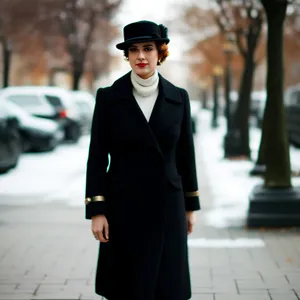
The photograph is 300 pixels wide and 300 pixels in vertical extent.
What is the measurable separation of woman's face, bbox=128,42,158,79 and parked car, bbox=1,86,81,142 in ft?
53.9

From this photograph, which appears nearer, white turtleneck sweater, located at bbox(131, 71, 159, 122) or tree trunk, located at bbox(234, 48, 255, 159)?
white turtleneck sweater, located at bbox(131, 71, 159, 122)

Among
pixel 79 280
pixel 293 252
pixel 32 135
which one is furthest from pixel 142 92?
pixel 32 135

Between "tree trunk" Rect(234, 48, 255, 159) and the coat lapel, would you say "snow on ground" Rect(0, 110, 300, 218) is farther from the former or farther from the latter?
the coat lapel

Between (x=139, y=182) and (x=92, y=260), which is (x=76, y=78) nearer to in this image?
(x=92, y=260)

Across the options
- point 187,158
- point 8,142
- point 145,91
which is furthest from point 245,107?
point 145,91

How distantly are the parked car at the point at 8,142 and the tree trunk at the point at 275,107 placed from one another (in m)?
6.29

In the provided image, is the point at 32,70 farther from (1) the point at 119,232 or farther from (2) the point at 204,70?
(1) the point at 119,232

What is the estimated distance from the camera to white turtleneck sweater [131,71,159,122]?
3533mm

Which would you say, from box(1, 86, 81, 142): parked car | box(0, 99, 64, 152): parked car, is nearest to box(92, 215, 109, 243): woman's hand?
box(0, 99, 64, 152): parked car

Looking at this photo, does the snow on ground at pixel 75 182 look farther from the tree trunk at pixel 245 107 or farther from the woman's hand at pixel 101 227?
the woman's hand at pixel 101 227

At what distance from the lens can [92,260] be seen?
6.24 m

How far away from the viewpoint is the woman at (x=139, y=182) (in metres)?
3.49

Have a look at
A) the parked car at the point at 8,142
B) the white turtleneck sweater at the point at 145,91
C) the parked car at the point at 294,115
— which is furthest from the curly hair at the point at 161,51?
the parked car at the point at 294,115

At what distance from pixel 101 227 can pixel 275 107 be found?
5.40m
